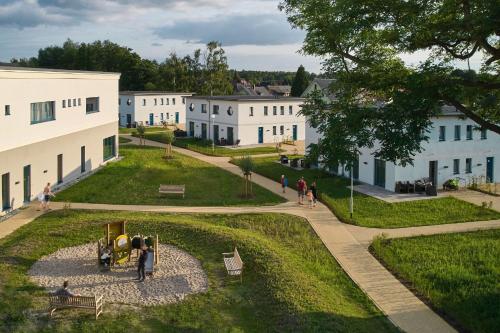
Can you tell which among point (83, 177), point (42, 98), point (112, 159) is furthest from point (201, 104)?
point (42, 98)

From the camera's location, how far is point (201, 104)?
59438 millimetres

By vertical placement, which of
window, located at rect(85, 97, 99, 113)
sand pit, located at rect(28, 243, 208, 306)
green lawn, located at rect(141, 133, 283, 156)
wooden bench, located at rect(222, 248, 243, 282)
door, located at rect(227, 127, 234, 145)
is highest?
window, located at rect(85, 97, 99, 113)

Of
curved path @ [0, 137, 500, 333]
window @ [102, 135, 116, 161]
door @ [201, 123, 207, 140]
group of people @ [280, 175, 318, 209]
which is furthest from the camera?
door @ [201, 123, 207, 140]

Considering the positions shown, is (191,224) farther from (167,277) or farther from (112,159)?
(112,159)

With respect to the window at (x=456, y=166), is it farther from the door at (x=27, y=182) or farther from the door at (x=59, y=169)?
the door at (x=27, y=182)

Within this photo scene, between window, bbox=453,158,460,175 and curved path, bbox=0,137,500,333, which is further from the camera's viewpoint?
window, bbox=453,158,460,175

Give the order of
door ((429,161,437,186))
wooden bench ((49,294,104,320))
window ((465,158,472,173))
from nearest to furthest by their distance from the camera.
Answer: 1. wooden bench ((49,294,104,320))
2. door ((429,161,437,186))
3. window ((465,158,472,173))

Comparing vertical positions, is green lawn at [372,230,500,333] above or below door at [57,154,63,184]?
below

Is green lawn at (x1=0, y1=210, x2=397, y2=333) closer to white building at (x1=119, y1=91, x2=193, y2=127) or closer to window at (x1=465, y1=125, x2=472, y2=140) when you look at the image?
window at (x1=465, y1=125, x2=472, y2=140)

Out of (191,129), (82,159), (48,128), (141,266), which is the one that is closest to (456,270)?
(141,266)

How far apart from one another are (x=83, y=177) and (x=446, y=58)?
1067 inches

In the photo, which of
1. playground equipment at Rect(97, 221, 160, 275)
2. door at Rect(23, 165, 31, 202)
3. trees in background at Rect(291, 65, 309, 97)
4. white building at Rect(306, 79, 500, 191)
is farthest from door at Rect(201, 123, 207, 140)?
playground equipment at Rect(97, 221, 160, 275)

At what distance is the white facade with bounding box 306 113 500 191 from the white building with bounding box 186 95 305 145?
70.3 feet

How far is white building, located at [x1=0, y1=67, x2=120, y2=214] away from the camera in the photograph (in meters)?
25.5
